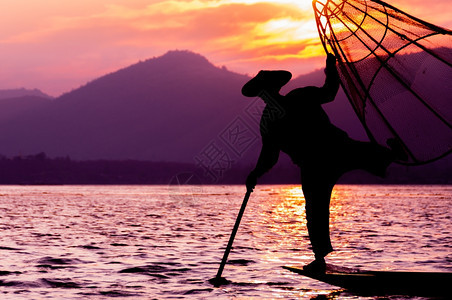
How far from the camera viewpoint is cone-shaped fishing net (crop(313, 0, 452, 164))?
1150cm

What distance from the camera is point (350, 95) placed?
38.9 ft

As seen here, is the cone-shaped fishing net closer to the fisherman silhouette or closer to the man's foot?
the fisherman silhouette

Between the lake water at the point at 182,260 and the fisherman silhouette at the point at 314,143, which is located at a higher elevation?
the fisherman silhouette at the point at 314,143

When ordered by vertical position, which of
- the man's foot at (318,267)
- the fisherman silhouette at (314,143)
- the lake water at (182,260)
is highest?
the fisherman silhouette at (314,143)

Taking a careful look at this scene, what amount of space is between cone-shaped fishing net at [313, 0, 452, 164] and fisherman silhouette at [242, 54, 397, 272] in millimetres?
808

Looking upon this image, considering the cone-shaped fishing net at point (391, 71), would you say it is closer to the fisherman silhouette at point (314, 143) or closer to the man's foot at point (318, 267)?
the fisherman silhouette at point (314, 143)

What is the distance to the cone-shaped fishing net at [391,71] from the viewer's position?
11.5 m

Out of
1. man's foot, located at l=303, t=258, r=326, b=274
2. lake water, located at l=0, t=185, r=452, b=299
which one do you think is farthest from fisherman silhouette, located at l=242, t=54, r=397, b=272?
lake water, located at l=0, t=185, r=452, b=299

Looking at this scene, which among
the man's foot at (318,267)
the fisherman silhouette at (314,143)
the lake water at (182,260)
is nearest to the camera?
the fisherman silhouette at (314,143)

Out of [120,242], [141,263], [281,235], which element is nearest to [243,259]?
[141,263]

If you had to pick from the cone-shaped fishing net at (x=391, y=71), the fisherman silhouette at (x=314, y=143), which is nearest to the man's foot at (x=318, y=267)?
the fisherman silhouette at (x=314, y=143)

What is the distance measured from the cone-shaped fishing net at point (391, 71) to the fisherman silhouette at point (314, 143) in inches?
31.8

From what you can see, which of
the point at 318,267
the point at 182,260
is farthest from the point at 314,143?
the point at 182,260

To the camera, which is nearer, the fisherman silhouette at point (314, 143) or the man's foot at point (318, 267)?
the fisherman silhouette at point (314, 143)
